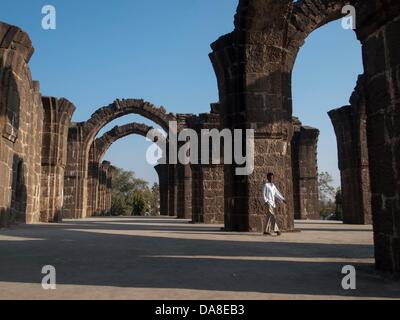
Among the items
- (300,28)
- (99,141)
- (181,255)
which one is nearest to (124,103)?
(99,141)

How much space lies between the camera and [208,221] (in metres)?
13.5

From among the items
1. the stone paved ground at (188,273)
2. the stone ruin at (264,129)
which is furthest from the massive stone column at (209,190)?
Answer: the stone paved ground at (188,273)

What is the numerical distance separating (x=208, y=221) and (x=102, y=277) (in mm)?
10604

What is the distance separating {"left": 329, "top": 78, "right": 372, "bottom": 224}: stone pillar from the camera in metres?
13.6

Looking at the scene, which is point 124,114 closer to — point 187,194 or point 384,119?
point 187,194

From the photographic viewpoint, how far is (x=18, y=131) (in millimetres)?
9281

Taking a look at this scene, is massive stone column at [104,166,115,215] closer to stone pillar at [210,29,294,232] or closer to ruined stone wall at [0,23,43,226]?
ruined stone wall at [0,23,43,226]

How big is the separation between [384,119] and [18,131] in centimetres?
831

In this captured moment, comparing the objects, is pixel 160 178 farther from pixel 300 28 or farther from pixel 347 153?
pixel 300 28

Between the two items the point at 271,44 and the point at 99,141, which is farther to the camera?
the point at 99,141

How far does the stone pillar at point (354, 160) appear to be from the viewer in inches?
535

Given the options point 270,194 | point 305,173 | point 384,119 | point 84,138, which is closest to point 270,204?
point 270,194

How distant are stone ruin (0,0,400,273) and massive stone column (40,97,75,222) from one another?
0.11 ft

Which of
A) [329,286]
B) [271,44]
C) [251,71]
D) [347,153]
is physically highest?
[271,44]
